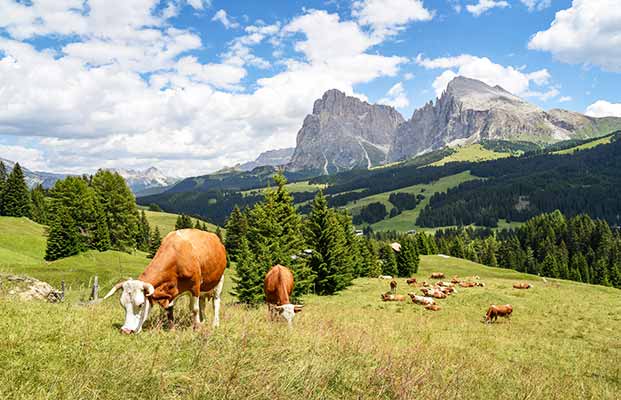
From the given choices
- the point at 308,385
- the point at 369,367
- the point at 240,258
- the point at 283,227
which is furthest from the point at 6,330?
the point at 283,227

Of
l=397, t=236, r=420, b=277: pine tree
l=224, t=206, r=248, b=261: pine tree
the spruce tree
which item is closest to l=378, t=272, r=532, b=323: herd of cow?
the spruce tree

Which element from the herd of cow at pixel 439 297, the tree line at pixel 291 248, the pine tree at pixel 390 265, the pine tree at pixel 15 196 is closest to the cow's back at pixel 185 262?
the tree line at pixel 291 248

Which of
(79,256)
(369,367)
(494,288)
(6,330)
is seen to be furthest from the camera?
(79,256)

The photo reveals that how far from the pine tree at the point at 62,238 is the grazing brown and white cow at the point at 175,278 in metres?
53.3

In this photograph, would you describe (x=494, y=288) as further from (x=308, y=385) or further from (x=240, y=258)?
(x=308, y=385)

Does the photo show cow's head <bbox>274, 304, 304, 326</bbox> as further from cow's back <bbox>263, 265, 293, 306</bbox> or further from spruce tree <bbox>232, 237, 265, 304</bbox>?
spruce tree <bbox>232, 237, 265, 304</bbox>

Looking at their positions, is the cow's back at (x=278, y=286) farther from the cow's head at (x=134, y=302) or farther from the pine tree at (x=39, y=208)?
the pine tree at (x=39, y=208)

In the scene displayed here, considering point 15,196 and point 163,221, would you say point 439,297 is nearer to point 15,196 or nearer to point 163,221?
point 15,196

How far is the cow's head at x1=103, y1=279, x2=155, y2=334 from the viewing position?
24.8ft

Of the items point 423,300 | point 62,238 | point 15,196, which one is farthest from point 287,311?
point 15,196

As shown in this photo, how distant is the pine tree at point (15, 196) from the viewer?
82750 millimetres

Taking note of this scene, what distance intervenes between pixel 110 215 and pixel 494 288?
6198 centimetres

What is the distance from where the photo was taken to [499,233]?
7854 inches

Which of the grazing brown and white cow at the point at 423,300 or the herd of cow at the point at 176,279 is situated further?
the grazing brown and white cow at the point at 423,300
